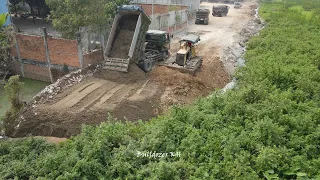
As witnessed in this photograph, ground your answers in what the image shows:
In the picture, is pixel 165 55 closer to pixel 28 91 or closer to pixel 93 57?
pixel 93 57

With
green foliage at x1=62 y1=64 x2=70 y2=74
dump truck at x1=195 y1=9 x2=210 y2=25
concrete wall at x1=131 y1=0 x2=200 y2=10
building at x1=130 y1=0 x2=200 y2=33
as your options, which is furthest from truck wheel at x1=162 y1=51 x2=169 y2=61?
dump truck at x1=195 y1=9 x2=210 y2=25

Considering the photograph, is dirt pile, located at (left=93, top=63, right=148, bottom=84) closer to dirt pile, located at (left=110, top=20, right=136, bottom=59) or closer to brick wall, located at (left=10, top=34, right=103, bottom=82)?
dirt pile, located at (left=110, top=20, right=136, bottom=59)

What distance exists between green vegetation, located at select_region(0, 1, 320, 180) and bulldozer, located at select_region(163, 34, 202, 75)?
517 cm

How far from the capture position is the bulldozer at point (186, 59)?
1552 cm

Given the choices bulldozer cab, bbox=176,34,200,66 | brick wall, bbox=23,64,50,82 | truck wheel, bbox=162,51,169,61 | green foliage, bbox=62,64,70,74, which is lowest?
brick wall, bbox=23,64,50,82

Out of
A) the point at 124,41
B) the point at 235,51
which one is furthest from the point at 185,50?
the point at 235,51

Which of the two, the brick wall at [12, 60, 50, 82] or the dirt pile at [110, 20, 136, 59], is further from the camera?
the brick wall at [12, 60, 50, 82]

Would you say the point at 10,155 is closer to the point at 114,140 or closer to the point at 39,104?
the point at 114,140

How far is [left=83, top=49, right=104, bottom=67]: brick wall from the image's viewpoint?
15.6 metres

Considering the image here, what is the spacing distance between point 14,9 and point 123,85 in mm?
22970

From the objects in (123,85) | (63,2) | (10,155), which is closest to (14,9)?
(63,2)

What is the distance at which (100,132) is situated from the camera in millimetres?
8266

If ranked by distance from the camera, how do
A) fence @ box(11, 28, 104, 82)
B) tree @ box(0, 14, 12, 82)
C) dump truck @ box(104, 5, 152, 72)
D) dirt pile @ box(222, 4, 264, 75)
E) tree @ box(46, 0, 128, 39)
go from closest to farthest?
dump truck @ box(104, 5, 152, 72) < tree @ box(0, 14, 12, 82) < fence @ box(11, 28, 104, 82) < tree @ box(46, 0, 128, 39) < dirt pile @ box(222, 4, 264, 75)

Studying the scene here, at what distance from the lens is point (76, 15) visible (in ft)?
52.7
